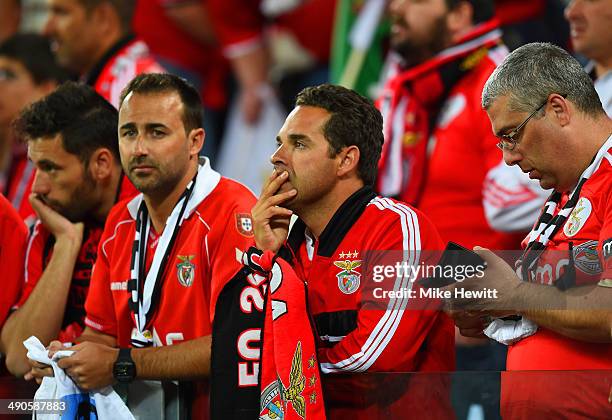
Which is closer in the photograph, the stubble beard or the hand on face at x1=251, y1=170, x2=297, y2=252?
the hand on face at x1=251, y1=170, x2=297, y2=252

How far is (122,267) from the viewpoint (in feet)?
12.7

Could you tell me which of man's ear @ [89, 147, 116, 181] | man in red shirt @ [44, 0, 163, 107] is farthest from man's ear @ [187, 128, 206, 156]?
man in red shirt @ [44, 0, 163, 107]

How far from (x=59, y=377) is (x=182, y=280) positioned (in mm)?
480

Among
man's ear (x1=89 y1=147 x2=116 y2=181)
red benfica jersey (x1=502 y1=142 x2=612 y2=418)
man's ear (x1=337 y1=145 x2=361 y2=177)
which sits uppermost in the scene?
man's ear (x1=89 y1=147 x2=116 y2=181)

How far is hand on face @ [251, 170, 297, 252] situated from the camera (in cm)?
340

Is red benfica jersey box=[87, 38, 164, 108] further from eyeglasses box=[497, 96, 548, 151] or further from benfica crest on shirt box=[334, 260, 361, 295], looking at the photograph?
eyeglasses box=[497, 96, 548, 151]

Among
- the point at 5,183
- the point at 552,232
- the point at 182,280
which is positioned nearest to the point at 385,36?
the point at 5,183

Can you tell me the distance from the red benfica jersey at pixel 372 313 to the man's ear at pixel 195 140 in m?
0.69

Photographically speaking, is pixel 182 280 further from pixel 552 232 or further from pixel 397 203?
pixel 552 232

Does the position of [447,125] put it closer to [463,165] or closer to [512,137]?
[463,165]

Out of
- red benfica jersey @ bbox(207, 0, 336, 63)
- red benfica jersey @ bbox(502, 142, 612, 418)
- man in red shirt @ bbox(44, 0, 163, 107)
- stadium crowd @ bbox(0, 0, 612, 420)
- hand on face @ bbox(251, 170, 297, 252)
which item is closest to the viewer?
red benfica jersey @ bbox(502, 142, 612, 418)

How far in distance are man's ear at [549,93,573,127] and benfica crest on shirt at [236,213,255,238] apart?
3.52ft

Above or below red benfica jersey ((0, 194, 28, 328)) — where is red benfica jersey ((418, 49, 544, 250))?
above

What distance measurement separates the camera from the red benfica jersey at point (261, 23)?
6.55m
